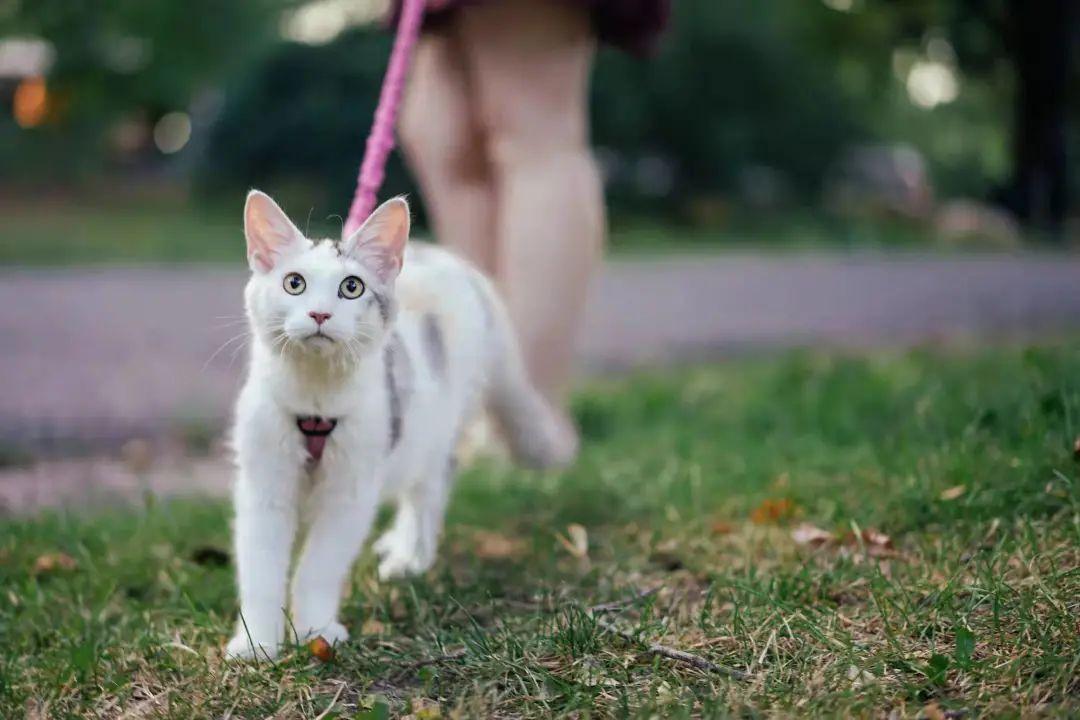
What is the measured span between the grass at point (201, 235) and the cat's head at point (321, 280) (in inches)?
308

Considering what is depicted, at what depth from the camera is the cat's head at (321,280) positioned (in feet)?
5.86

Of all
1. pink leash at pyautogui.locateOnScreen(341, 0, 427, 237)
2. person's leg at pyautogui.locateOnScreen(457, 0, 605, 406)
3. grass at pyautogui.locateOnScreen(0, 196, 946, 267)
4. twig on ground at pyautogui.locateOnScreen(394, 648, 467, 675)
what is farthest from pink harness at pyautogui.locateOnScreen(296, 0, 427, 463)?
grass at pyautogui.locateOnScreen(0, 196, 946, 267)

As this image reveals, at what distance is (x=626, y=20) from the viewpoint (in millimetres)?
3273

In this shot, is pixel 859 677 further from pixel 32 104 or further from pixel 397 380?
pixel 32 104

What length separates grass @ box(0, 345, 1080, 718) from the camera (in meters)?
1.63

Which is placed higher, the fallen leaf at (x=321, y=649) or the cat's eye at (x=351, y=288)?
the cat's eye at (x=351, y=288)

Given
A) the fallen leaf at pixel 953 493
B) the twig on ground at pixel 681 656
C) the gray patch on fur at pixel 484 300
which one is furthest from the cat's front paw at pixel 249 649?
the fallen leaf at pixel 953 493

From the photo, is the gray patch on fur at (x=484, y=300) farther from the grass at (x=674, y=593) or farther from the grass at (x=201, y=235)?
the grass at (x=201, y=235)

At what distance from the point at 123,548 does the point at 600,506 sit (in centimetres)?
107

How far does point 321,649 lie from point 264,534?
0.76 feet

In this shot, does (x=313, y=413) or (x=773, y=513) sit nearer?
(x=313, y=413)

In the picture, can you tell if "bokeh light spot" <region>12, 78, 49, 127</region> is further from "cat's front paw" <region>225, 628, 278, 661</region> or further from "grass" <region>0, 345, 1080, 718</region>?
"cat's front paw" <region>225, 628, 278, 661</region>

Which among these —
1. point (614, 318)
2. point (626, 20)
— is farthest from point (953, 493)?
point (614, 318)

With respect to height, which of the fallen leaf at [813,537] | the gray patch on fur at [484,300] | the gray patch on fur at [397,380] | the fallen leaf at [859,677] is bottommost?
the fallen leaf at [813,537]
